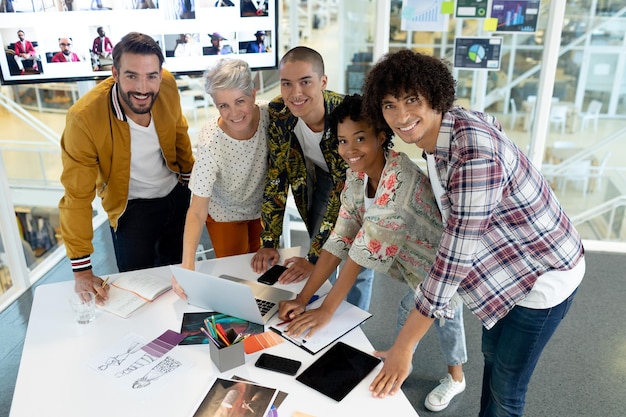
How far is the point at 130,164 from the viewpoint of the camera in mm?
2238

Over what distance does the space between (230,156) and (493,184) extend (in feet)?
3.81

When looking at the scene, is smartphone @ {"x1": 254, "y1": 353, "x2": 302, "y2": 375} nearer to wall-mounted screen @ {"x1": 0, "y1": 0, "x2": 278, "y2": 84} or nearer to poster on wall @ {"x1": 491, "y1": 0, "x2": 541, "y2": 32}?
wall-mounted screen @ {"x1": 0, "y1": 0, "x2": 278, "y2": 84}

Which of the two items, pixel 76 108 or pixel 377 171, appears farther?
pixel 76 108

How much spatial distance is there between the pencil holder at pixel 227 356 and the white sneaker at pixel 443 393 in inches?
45.4

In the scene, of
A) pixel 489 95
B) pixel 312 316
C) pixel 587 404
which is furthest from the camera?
pixel 489 95

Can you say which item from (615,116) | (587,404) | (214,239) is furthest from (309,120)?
(615,116)

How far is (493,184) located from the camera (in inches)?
48.3

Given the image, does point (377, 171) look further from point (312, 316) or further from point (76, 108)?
point (76, 108)

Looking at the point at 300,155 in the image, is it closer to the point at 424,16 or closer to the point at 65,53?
the point at 65,53

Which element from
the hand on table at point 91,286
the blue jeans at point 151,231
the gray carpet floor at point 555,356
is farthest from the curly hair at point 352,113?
the gray carpet floor at point 555,356

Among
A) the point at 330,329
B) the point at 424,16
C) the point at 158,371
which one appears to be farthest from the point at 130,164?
the point at 424,16

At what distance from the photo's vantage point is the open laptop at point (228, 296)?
155 centimetres

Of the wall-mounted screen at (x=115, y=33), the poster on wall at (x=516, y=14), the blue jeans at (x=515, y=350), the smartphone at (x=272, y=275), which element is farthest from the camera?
the poster on wall at (x=516, y=14)

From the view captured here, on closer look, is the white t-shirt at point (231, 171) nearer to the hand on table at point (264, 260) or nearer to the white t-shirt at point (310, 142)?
the white t-shirt at point (310, 142)
